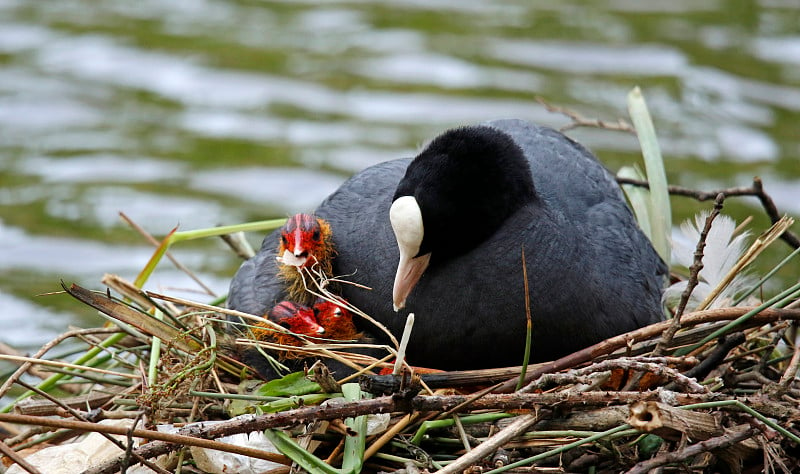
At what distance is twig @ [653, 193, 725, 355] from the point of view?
106 inches

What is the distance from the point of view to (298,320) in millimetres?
3180

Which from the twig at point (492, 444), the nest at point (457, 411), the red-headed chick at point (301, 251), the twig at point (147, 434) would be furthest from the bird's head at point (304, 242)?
the twig at point (492, 444)

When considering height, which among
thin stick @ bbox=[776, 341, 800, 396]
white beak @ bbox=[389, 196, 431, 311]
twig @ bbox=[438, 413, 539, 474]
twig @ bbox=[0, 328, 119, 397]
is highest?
white beak @ bbox=[389, 196, 431, 311]

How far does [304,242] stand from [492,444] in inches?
38.3

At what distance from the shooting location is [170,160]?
675 centimetres

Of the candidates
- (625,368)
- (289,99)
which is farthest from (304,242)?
(289,99)

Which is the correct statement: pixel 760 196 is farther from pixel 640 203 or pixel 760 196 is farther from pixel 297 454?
pixel 297 454

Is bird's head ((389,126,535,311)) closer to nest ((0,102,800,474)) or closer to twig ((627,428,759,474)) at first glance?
nest ((0,102,800,474))

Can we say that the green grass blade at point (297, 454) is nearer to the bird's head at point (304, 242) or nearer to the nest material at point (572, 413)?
the nest material at point (572, 413)

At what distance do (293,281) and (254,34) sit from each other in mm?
5275

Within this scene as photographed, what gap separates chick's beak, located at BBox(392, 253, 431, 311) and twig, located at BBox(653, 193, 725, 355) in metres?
0.68

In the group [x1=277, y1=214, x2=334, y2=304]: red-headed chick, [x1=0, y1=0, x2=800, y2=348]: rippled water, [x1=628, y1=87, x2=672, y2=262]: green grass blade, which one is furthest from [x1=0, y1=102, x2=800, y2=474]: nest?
[x1=0, y1=0, x2=800, y2=348]: rippled water

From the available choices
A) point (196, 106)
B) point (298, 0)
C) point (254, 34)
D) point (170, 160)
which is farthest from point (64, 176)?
point (298, 0)

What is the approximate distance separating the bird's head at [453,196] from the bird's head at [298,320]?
0.25 m
